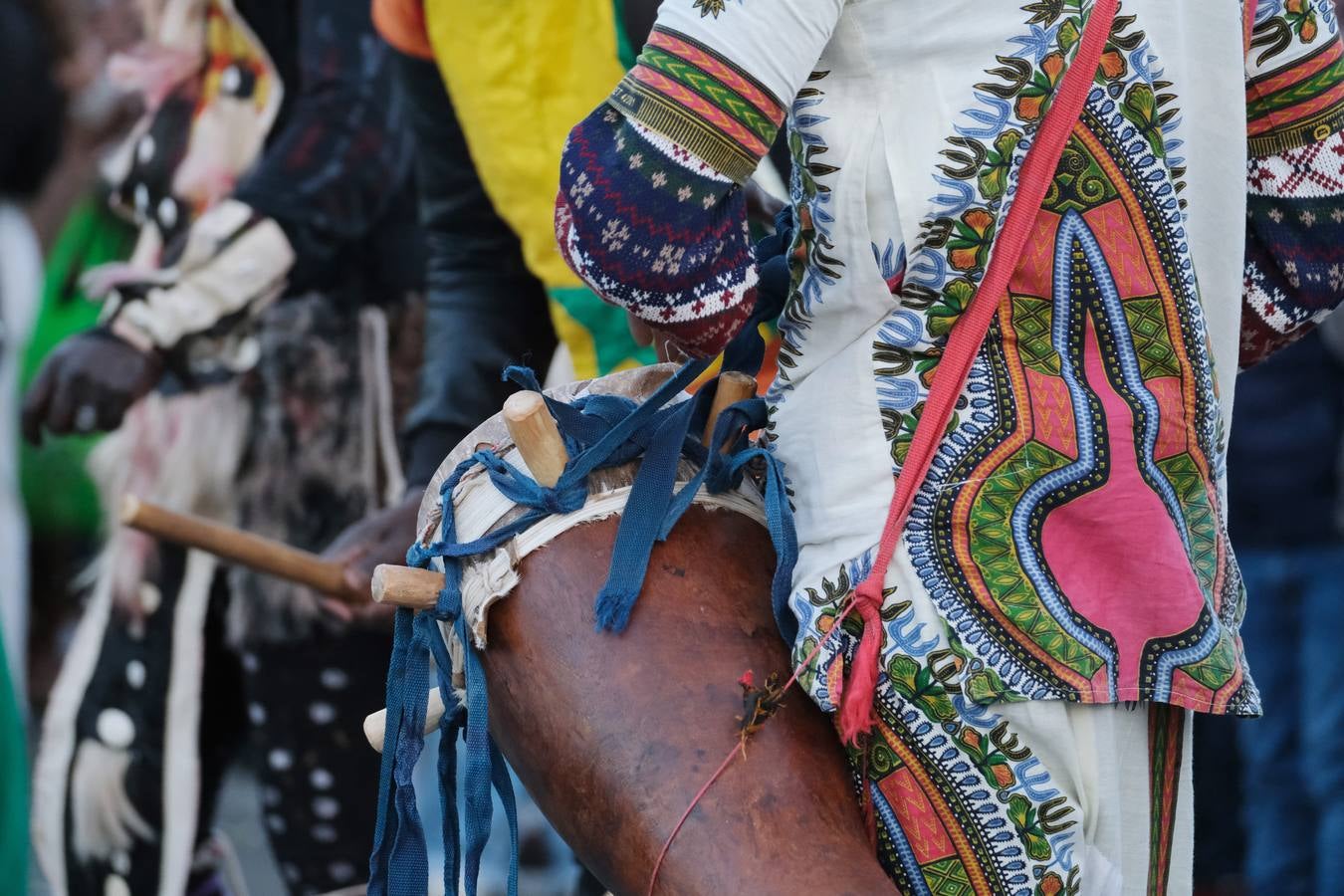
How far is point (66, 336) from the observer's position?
12.3 feet

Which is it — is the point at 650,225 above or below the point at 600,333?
above

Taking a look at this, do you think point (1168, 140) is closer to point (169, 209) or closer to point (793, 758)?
point (793, 758)

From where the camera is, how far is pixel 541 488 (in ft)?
4.90

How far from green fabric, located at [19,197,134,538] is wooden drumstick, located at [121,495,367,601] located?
1.16 metres

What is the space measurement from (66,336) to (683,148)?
9.25 feet

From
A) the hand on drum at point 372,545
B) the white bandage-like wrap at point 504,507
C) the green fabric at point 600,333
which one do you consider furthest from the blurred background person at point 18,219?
the white bandage-like wrap at point 504,507

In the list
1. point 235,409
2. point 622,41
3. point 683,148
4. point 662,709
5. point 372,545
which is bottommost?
point 372,545

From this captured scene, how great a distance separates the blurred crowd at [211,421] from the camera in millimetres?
3572

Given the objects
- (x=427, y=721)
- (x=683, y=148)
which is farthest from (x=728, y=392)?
(x=427, y=721)

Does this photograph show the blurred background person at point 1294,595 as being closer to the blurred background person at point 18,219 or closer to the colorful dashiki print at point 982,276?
the colorful dashiki print at point 982,276

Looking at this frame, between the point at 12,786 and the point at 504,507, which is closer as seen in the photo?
the point at 504,507

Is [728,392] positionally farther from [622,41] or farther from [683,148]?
[622,41]

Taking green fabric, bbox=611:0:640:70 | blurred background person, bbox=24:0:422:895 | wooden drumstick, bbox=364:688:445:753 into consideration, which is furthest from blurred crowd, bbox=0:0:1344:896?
wooden drumstick, bbox=364:688:445:753

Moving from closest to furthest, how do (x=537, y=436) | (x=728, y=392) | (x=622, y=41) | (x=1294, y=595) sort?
(x=537, y=436), (x=728, y=392), (x=622, y=41), (x=1294, y=595)
